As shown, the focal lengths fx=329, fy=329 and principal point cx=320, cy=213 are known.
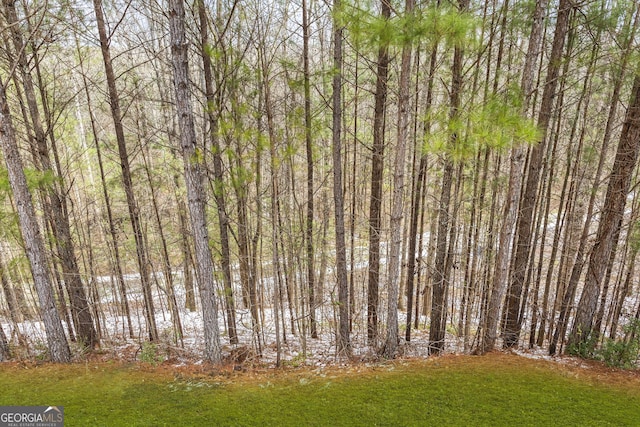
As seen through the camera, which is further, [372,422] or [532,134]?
[532,134]

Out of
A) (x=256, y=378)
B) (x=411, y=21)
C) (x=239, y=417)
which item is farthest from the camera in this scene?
(x=256, y=378)

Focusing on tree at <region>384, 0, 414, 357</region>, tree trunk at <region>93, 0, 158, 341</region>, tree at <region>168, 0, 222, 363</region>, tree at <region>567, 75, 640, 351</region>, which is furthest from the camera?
tree trunk at <region>93, 0, 158, 341</region>

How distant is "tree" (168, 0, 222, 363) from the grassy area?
73 cm

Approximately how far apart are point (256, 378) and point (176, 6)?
15.2 ft

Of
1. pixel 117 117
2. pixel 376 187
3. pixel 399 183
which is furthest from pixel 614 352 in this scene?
pixel 117 117

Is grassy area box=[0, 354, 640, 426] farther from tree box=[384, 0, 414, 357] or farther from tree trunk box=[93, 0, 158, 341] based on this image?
tree trunk box=[93, 0, 158, 341]

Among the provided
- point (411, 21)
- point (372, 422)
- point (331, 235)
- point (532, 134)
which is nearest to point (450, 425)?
point (372, 422)

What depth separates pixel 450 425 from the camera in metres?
3.05

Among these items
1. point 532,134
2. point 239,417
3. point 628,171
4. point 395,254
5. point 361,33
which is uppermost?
point 361,33

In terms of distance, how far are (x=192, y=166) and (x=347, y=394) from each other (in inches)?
129

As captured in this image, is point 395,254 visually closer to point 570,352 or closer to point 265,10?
point 570,352

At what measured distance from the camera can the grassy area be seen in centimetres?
321

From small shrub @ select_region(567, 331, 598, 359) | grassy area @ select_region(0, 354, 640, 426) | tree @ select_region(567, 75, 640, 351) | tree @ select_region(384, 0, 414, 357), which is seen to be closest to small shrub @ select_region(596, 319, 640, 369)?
small shrub @ select_region(567, 331, 598, 359)

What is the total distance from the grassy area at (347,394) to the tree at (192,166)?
0.73 m
